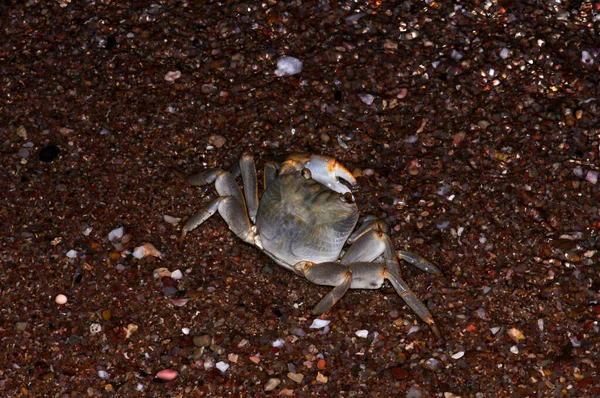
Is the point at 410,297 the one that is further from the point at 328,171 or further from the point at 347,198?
the point at 328,171

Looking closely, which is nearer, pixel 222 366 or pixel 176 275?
pixel 222 366

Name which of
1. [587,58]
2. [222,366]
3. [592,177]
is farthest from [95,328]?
[587,58]

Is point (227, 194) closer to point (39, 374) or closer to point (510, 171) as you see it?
point (39, 374)

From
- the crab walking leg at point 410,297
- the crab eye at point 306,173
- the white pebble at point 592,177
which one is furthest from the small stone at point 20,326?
the white pebble at point 592,177

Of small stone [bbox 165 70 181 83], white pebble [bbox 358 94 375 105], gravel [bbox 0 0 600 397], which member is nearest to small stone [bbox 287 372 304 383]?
gravel [bbox 0 0 600 397]

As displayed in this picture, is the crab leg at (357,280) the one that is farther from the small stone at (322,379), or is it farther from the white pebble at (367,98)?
Result: the white pebble at (367,98)

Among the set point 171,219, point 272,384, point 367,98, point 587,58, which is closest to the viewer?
point 272,384

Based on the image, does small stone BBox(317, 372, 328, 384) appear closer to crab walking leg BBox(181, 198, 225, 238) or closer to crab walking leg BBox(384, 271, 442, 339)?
crab walking leg BBox(384, 271, 442, 339)
